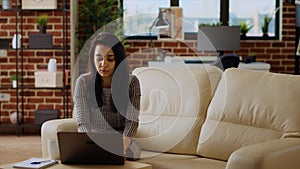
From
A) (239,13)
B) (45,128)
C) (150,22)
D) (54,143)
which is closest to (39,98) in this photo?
(150,22)

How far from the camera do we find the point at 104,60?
3.34 m

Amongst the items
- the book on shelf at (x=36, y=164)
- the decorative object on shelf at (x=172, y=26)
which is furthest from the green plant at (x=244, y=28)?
the book on shelf at (x=36, y=164)

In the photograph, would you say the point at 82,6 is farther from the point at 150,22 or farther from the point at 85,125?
the point at 85,125

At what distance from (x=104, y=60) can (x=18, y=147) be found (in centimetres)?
247

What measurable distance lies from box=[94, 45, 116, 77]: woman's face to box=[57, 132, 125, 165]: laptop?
0.61 m

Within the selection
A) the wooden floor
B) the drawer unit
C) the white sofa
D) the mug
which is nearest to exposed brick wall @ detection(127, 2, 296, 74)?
the drawer unit

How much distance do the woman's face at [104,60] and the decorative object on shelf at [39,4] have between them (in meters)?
2.98

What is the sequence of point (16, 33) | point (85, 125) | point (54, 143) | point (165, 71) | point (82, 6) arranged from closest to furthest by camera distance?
point (54, 143)
point (85, 125)
point (165, 71)
point (16, 33)
point (82, 6)

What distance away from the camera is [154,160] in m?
3.21

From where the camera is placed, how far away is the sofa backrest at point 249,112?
10.1 ft

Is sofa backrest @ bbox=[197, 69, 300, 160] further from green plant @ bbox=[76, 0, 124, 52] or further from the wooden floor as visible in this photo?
green plant @ bbox=[76, 0, 124, 52]

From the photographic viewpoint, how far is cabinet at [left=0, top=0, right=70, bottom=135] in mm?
Answer: 6320

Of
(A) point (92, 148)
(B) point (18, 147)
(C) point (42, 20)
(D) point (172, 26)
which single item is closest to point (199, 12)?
(D) point (172, 26)

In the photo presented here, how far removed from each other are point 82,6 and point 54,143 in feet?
12.6
